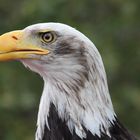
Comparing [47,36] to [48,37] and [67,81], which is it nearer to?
[48,37]

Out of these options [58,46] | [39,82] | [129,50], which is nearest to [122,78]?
[129,50]

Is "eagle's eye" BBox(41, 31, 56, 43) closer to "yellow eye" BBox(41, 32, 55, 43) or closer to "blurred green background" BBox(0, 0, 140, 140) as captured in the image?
"yellow eye" BBox(41, 32, 55, 43)

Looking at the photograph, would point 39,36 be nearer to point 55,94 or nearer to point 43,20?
point 55,94

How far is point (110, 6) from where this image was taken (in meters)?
9.09

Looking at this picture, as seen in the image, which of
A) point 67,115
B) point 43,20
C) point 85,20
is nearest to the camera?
point 67,115

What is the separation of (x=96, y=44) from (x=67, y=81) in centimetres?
295

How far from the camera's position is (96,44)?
8.27 metres

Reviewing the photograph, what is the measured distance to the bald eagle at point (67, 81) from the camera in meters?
5.29

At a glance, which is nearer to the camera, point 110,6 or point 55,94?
point 55,94

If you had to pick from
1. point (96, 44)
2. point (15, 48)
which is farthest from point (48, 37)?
point (96, 44)

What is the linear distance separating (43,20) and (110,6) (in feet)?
3.74

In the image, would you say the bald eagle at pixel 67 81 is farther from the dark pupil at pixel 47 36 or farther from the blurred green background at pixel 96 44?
the blurred green background at pixel 96 44

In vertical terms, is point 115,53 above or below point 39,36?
below

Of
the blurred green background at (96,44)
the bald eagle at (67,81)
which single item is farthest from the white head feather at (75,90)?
the blurred green background at (96,44)
